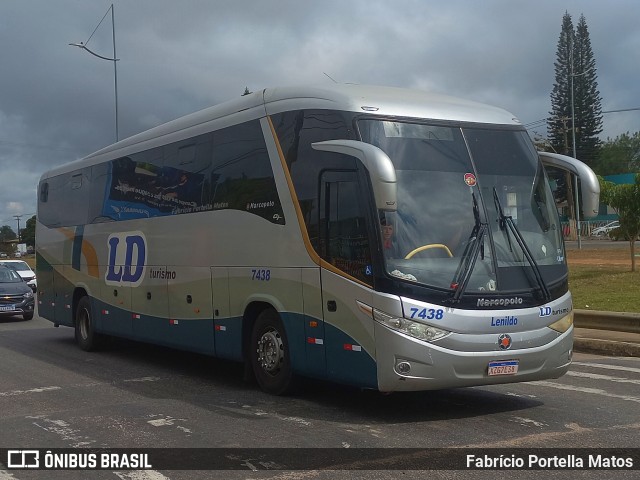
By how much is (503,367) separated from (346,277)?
178 centimetres

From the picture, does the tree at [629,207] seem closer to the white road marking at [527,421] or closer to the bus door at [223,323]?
the bus door at [223,323]

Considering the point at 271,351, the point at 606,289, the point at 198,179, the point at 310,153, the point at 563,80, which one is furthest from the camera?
the point at 563,80

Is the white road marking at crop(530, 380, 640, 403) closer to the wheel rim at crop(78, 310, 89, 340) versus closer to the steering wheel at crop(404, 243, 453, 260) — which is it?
the steering wheel at crop(404, 243, 453, 260)

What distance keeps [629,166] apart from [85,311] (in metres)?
114

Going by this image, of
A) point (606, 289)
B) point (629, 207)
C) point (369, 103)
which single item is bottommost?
point (606, 289)

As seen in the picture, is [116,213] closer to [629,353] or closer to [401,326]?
[401,326]

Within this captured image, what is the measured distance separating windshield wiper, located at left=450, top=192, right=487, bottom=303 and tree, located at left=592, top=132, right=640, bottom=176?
11410 centimetres

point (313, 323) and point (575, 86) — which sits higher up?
point (575, 86)

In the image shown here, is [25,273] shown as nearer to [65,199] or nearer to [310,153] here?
[65,199]

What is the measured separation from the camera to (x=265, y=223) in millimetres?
9414

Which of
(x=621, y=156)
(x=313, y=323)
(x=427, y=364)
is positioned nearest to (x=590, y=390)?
(x=427, y=364)

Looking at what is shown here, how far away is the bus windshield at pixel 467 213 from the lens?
25.7 ft

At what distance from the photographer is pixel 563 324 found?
8.39 metres

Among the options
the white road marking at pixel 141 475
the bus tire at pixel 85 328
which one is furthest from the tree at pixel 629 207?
the white road marking at pixel 141 475
